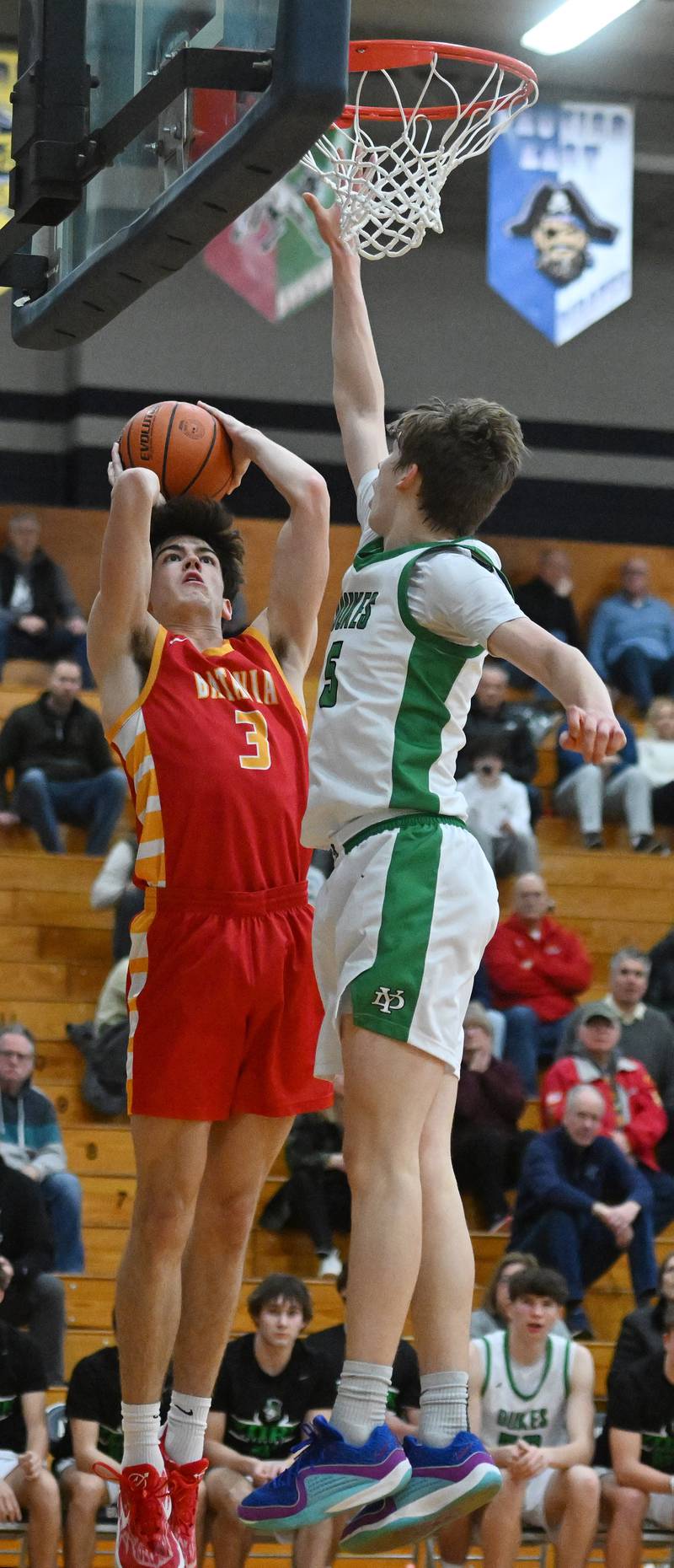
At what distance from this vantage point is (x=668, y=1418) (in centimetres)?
905

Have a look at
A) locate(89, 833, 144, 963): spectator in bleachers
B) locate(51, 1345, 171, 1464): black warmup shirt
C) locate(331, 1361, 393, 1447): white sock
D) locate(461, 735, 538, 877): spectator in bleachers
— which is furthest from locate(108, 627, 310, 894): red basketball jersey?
locate(461, 735, 538, 877): spectator in bleachers

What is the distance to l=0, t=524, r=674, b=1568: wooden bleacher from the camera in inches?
430

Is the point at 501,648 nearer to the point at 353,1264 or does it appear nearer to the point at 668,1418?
the point at 353,1264

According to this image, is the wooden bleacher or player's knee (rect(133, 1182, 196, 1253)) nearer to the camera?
player's knee (rect(133, 1182, 196, 1253))

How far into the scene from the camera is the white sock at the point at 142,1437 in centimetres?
498

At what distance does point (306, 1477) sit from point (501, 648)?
1684 mm

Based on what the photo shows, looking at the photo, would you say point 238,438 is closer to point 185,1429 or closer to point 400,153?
point 400,153

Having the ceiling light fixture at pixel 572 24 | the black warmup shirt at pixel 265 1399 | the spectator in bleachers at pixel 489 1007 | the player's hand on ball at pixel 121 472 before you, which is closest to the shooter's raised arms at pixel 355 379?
the player's hand on ball at pixel 121 472

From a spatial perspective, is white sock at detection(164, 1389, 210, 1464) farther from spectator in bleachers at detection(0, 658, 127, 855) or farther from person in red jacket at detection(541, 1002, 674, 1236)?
spectator in bleachers at detection(0, 658, 127, 855)

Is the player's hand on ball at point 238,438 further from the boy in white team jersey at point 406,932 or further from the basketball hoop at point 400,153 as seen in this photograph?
the boy in white team jersey at point 406,932

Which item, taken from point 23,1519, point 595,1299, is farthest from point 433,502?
point 595,1299

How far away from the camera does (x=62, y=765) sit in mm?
13758

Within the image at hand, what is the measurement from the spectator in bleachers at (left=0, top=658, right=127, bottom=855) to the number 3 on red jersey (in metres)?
8.44

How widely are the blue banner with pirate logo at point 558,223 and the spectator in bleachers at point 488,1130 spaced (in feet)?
18.8
